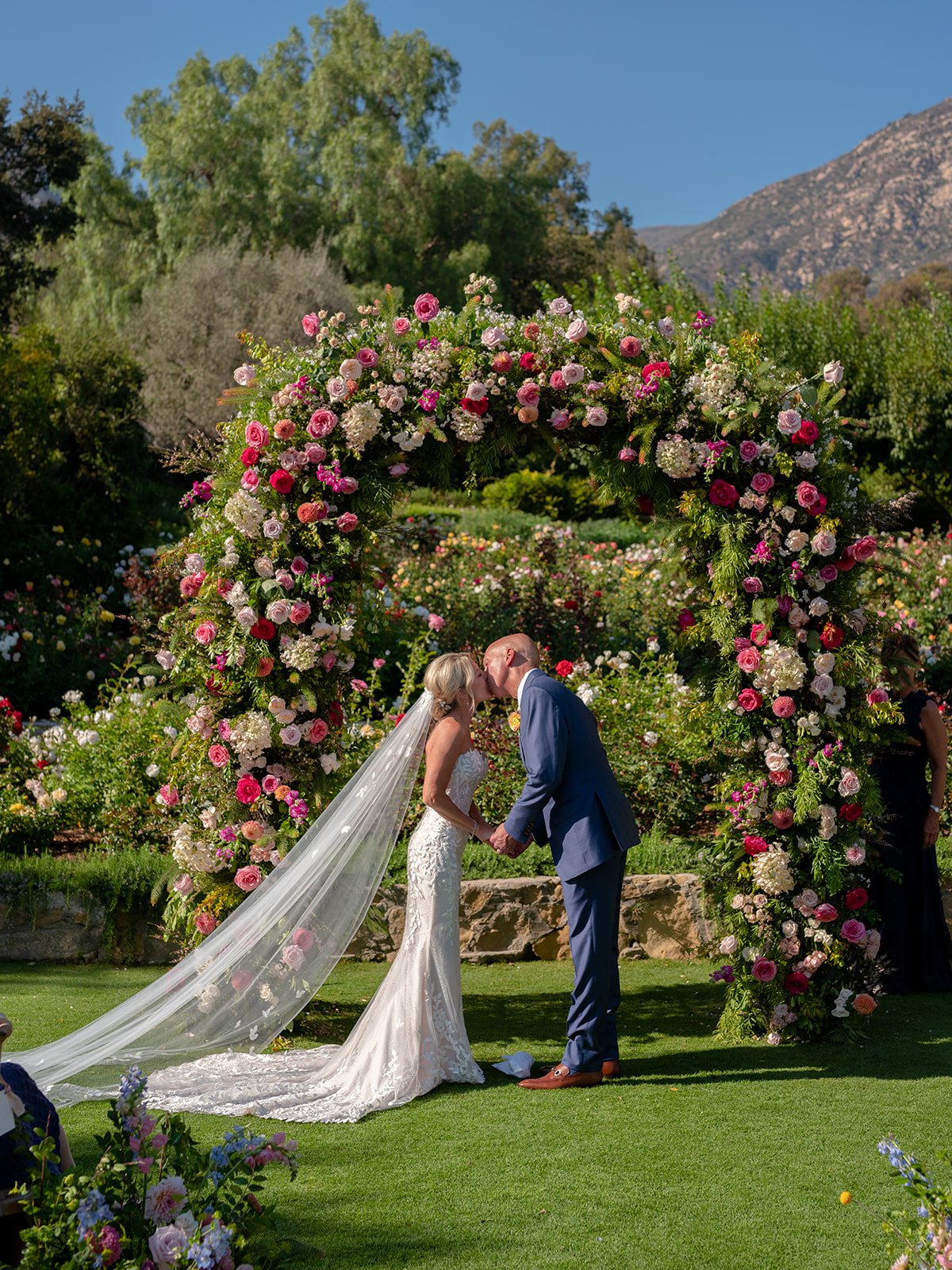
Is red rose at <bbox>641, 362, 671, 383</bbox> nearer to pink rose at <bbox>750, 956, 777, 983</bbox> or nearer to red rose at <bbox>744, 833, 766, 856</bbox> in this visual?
red rose at <bbox>744, 833, 766, 856</bbox>

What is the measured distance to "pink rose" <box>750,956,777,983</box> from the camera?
17.2ft

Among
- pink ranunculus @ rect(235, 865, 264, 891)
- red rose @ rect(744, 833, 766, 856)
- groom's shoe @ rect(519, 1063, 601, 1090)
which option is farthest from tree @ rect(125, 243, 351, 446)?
groom's shoe @ rect(519, 1063, 601, 1090)

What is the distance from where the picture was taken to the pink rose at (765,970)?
5.25m

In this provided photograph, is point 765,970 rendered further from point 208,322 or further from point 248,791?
point 208,322

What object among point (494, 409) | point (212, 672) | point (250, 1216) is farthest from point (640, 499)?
point (250, 1216)

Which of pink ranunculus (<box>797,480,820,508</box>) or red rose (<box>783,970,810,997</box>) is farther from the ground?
pink ranunculus (<box>797,480,820,508</box>)

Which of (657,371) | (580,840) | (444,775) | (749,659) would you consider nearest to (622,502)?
(657,371)

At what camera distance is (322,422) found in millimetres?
5371

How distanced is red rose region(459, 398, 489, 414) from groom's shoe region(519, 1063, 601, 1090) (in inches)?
115

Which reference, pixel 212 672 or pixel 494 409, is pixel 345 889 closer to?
pixel 212 672

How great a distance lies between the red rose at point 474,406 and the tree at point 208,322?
13.6m

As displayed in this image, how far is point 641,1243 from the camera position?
3.36 m

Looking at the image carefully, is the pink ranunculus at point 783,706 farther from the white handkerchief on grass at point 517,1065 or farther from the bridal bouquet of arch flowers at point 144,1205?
the bridal bouquet of arch flowers at point 144,1205

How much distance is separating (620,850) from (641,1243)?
1.77 metres
